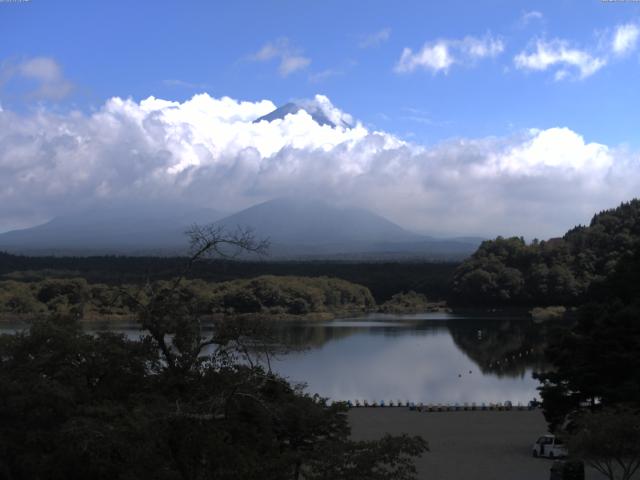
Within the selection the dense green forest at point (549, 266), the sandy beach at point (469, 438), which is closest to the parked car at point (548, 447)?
the sandy beach at point (469, 438)

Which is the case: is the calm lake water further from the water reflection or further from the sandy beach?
the sandy beach

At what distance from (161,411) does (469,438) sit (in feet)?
27.2

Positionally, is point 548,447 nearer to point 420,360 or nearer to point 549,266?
point 420,360

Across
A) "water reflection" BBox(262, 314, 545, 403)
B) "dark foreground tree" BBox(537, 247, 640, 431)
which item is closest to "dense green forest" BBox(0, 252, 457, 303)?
"water reflection" BBox(262, 314, 545, 403)

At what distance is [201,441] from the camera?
3.99 m

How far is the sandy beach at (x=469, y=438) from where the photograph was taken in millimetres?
8914

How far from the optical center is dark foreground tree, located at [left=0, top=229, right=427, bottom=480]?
3.88m

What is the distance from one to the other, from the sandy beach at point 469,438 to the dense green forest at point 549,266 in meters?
29.8

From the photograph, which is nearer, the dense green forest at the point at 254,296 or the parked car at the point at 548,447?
the parked car at the point at 548,447

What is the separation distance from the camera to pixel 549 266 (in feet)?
149

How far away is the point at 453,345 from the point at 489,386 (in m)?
9.87

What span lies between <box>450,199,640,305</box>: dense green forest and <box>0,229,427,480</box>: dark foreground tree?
3916cm

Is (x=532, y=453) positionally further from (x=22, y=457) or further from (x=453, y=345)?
(x=453, y=345)

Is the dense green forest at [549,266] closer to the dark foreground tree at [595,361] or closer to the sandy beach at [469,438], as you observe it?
the sandy beach at [469,438]
